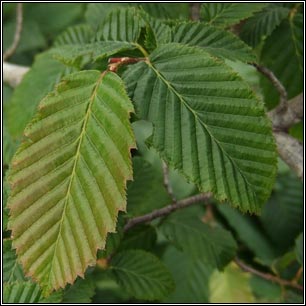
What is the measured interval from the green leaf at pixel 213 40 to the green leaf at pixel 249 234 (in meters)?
1.01

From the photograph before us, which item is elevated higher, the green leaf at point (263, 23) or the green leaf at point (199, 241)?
the green leaf at point (263, 23)

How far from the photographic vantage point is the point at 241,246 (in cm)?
197

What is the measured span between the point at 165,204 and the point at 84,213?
64cm

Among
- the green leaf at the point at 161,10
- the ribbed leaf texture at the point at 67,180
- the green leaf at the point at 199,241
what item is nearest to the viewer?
the ribbed leaf texture at the point at 67,180

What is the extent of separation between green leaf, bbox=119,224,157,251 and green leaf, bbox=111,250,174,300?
A: 0.08m

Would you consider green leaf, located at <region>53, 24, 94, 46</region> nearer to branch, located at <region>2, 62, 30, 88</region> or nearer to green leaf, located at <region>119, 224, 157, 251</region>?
branch, located at <region>2, 62, 30, 88</region>

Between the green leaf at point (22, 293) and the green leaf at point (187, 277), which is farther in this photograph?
the green leaf at point (187, 277)

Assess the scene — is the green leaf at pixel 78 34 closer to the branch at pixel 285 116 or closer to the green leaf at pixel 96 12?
the green leaf at pixel 96 12

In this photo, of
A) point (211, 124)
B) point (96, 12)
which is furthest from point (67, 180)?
point (96, 12)

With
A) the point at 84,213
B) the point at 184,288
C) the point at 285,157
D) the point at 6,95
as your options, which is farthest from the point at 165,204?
the point at 6,95

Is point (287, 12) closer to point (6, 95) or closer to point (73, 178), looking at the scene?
point (73, 178)

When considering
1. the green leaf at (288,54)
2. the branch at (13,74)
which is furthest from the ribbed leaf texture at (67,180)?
the branch at (13,74)

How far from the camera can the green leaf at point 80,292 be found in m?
0.99

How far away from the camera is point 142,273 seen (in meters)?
1.19
